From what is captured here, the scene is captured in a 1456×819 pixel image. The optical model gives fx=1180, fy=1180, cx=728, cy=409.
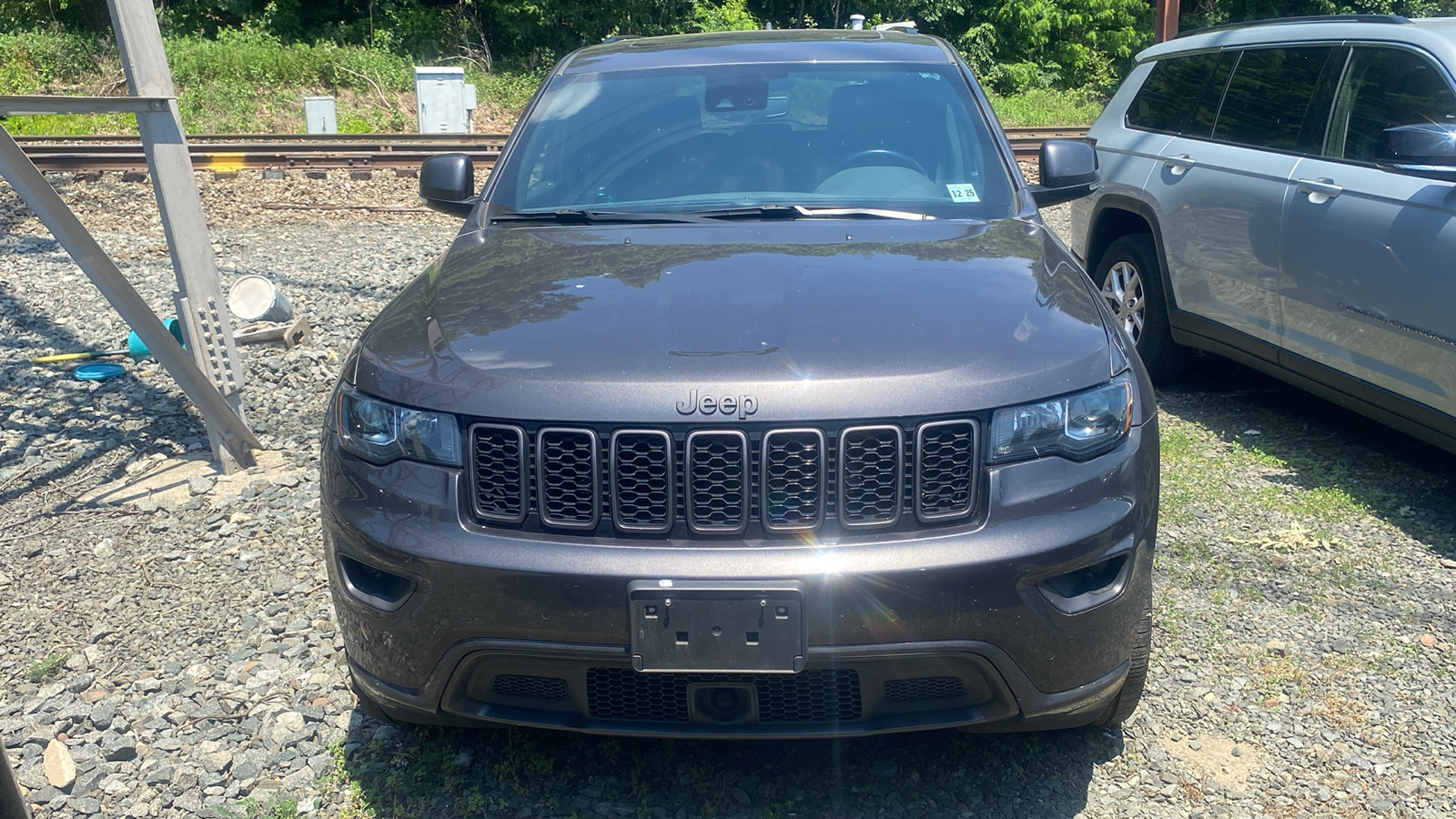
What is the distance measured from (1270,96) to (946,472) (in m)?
3.87

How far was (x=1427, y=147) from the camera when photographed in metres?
4.01

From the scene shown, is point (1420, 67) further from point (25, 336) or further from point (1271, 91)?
point (25, 336)

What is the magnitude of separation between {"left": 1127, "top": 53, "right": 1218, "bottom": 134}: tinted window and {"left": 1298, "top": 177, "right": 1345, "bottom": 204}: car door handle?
98cm

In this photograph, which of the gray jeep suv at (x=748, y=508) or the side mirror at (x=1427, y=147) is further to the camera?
the side mirror at (x=1427, y=147)

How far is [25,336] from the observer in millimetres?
7055

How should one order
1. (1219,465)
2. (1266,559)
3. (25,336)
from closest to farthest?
(1266,559) → (1219,465) → (25,336)

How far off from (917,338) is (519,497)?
900 mm

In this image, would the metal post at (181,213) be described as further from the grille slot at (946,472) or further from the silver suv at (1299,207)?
the silver suv at (1299,207)

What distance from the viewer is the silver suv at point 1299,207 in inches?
167

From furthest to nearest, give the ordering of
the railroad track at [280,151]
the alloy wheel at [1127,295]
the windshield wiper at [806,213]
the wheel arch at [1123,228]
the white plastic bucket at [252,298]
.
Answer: the railroad track at [280,151], the white plastic bucket at [252,298], the alloy wheel at [1127,295], the wheel arch at [1123,228], the windshield wiper at [806,213]

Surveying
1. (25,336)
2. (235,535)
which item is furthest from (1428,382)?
(25,336)

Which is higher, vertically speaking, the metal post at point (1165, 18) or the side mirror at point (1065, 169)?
the side mirror at point (1065, 169)

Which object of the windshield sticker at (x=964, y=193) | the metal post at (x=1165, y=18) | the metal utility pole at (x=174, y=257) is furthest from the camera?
the metal post at (x=1165, y=18)

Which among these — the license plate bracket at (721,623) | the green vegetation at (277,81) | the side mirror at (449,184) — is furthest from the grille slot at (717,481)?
the green vegetation at (277,81)
